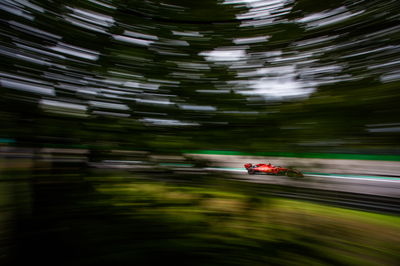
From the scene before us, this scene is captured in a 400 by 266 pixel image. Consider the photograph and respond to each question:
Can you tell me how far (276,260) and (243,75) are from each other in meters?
0.86

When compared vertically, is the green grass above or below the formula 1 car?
below

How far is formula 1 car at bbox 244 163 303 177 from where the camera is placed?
0.86m

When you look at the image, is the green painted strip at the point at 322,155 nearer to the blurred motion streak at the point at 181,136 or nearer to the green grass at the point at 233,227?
the blurred motion streak at the point at 181,136

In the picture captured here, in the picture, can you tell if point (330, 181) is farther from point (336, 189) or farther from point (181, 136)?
point (181, 136)

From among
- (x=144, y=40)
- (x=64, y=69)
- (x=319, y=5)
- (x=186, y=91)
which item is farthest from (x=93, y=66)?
(x=319, y=5)

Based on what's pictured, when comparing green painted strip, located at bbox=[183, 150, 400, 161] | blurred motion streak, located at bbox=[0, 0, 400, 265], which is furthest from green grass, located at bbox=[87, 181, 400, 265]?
green painted strip, located at bbox=[183, 150, 400, 161]

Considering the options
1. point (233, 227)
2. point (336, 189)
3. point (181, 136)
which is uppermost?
point (181, 136)

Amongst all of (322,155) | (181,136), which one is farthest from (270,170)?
(181,136)

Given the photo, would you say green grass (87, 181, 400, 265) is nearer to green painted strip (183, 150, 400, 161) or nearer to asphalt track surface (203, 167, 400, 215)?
asphalt track surface (203, 167, 400, 215)

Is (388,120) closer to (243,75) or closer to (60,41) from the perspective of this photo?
(243,75)

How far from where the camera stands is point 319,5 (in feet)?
2.82

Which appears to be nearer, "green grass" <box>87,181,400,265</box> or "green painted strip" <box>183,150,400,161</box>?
"green painted strip" <box>183,150,400,161</box>

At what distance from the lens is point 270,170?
89 cm

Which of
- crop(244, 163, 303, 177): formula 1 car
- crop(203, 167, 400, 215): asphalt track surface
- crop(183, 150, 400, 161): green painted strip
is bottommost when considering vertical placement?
crop(203, 167, 400, 215): asphalt track surface
